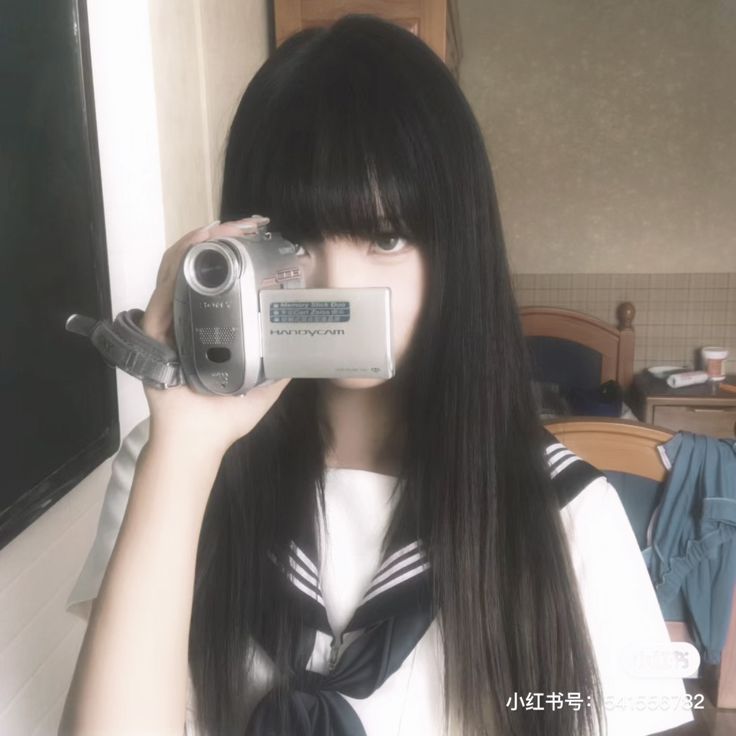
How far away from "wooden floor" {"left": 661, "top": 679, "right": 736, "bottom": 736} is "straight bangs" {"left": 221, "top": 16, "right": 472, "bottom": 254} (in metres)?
1.13

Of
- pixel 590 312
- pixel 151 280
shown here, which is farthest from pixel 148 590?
pixel 590 312

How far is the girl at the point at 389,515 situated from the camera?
0.49m

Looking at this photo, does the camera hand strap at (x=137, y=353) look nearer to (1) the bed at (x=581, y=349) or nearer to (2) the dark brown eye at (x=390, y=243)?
(2) the dark brown eye at (x=390, y=243)

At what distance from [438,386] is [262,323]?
18 centimetres

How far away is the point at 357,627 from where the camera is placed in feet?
1.79

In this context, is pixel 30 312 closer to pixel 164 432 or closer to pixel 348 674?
pixel 164 432

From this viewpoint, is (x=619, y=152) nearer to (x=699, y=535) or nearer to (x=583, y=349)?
(x=583, y=349)

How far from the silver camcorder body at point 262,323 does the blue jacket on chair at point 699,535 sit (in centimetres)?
82

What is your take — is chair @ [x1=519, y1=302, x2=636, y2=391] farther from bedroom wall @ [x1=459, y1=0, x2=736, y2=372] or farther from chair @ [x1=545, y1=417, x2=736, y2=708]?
chair @ [x1=545, y1=417, x2=736, y2=708]

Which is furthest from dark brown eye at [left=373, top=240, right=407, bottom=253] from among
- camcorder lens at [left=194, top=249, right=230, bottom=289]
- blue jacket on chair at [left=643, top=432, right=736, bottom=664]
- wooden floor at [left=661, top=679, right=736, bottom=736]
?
wooden floor at [left=661, top=679, right=736, bottom=736]

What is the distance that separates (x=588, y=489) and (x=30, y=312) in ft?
1.83

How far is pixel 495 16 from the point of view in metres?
2.65

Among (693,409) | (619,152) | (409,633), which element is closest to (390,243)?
(409,633)

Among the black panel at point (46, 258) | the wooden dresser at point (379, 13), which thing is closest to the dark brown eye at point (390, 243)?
the black panel at point (46, 258)
